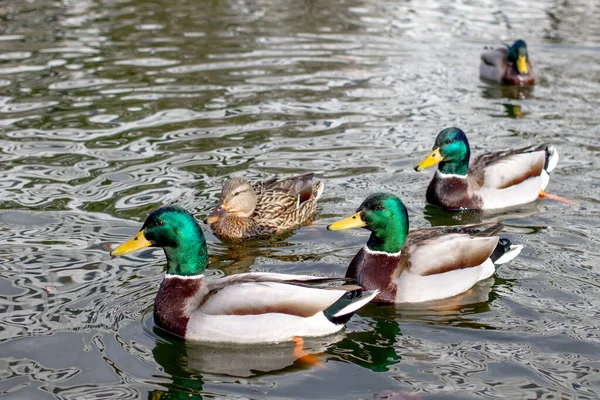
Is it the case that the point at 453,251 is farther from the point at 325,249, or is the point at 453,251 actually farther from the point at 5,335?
the point at 5,335

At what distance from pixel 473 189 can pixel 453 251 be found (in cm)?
254

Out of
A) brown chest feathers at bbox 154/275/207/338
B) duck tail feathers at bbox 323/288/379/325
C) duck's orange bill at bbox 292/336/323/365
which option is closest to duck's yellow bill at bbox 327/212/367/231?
duck tail feathers at bbox 323/288/379/325

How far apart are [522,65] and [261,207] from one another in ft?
23.3

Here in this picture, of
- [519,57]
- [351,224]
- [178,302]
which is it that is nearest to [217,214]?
[351,224]

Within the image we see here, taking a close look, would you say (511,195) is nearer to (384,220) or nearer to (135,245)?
(384,220)

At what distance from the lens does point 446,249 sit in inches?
313

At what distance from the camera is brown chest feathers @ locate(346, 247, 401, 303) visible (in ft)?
25.4

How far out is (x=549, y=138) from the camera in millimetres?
12438

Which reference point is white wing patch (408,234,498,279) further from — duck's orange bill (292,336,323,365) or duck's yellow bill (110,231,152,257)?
duck's yellow bill (110,231,152,257)

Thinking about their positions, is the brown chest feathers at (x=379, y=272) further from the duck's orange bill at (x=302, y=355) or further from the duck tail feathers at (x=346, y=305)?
the duck's orange bill at (x=302, y=355)

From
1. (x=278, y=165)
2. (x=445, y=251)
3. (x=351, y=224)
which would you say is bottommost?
(x=278, y=165)

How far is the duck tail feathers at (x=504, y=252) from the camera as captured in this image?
8.27 m

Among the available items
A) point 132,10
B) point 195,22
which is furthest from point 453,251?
point 132,10

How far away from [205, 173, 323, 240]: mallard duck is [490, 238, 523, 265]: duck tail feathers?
2.20 meters
